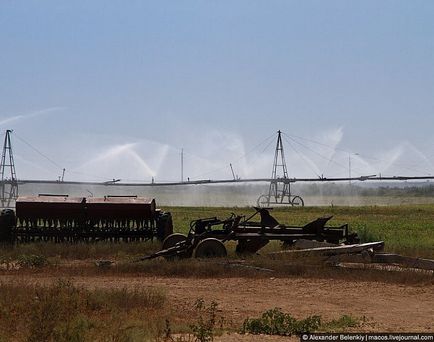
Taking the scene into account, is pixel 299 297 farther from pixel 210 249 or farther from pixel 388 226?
pixel 388 226

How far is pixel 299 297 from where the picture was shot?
44.1 ft

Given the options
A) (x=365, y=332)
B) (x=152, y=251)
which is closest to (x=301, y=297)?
(x=365, y=332)

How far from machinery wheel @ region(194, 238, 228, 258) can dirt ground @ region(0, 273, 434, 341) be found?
7.57 ft

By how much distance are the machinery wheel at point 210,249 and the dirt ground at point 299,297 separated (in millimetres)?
2307

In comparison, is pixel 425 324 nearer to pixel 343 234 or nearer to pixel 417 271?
pixel 417 271

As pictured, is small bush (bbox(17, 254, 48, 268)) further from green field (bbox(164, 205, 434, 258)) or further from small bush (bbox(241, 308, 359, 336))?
green field (bbox(164, 205, 434, 258))

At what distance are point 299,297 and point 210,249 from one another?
5169mm

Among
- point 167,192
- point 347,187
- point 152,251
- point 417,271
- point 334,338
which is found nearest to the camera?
point 334,338

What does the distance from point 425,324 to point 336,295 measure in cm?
334

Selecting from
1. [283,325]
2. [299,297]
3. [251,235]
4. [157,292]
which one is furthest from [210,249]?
[283,325]

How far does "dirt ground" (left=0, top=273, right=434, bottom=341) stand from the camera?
1096cm

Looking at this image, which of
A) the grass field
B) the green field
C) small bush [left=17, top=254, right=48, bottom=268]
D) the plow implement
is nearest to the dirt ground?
the grass field

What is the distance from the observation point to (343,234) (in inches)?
772

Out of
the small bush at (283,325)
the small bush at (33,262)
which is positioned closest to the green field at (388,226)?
the small bush at (33,262)
